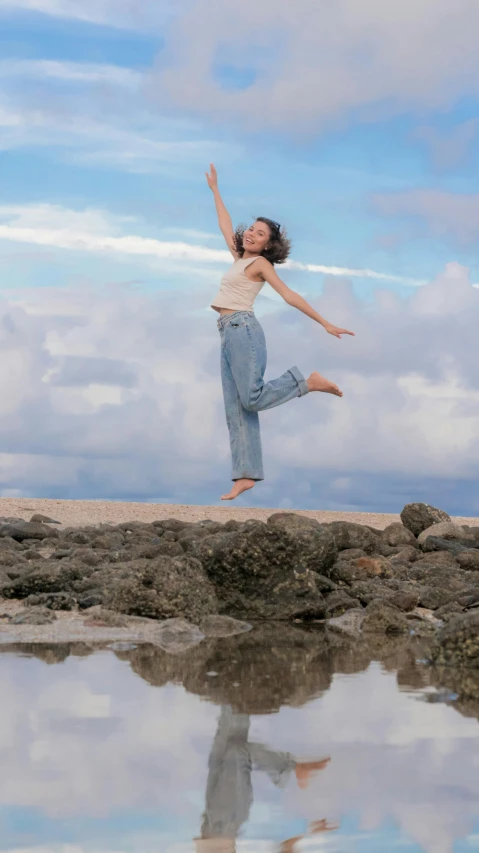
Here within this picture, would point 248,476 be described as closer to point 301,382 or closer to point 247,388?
point 247,388

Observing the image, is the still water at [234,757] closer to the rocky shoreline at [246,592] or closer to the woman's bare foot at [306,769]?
the woman's bare foot at [306,769]

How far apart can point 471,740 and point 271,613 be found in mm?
3517

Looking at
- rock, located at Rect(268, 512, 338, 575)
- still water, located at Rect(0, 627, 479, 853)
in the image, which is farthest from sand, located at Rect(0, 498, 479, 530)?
still water, located at Rect(0, 627, 479, 853)

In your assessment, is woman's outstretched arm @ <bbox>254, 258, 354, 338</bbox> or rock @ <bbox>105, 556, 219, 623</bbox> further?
woman's outstretched arm @ <bbox>254, 258, 354, 338</bbox>

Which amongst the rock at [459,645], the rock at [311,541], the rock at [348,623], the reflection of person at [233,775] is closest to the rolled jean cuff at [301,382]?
the rock at [311,541]

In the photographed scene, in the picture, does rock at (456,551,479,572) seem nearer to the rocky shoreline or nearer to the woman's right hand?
the rocky shoreline

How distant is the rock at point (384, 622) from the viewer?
19.5 ft

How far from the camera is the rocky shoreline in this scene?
18.6 feet

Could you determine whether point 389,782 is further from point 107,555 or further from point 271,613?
point 107,555

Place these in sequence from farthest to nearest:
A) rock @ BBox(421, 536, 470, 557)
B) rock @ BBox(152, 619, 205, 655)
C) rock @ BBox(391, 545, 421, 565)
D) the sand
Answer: the sand → rock @ BBox(421, 536, 470, 557) → rock @ BBox(391, 545, 421, 565) → rock @ BBox(152, 619, 205, 655)

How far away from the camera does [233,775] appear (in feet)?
8.84

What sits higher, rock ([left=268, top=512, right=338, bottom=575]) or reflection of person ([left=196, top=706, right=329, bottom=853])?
rock ([left=268, top=512, right=338, bottom=575])

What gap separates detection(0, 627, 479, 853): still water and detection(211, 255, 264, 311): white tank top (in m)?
3.14

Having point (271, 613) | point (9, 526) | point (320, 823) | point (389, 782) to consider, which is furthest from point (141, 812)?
point (9, 526)
